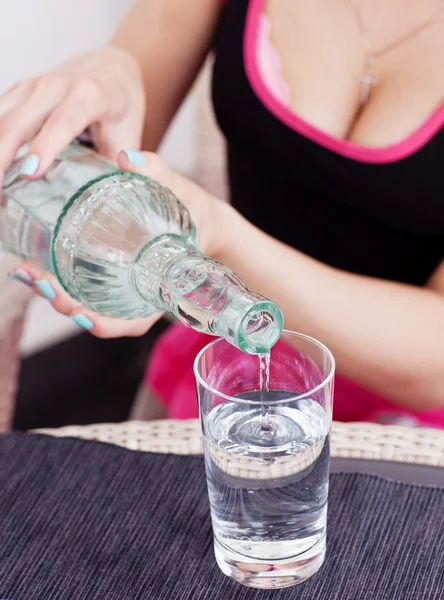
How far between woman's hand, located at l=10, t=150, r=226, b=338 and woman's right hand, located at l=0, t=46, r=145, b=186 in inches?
3.3

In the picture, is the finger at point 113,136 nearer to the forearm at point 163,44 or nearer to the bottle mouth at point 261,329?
the forearm at point 163,44

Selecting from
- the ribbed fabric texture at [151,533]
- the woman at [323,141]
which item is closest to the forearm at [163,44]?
the woman at [323,141]

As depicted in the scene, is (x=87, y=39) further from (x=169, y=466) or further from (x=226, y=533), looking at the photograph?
(x=226, y=533)

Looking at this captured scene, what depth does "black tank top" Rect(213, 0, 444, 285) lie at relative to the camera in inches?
35.5

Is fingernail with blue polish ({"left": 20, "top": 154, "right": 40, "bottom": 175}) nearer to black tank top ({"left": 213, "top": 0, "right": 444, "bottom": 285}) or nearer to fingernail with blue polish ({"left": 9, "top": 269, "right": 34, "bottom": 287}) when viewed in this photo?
fingernail with blue polish ({"left": 9, "top": 269, "right": 34, "bottom": 287})

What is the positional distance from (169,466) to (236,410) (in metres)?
0.18

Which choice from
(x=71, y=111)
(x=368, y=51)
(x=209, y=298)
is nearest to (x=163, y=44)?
(x=368, y=51)

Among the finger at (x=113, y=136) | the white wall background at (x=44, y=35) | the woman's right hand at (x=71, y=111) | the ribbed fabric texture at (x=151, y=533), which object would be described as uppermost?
the woman's right hand at (x=71, y=111)

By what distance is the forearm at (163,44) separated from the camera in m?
1.03

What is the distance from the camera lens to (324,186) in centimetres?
96

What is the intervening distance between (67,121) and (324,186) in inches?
15.0

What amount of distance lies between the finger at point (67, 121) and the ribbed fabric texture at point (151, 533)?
245 mm

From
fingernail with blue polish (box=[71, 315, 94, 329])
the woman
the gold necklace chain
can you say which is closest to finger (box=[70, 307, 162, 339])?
fingernail with blue polish (box=[71, 315, 94, 329])

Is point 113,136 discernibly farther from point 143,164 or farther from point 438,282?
point 438,282
